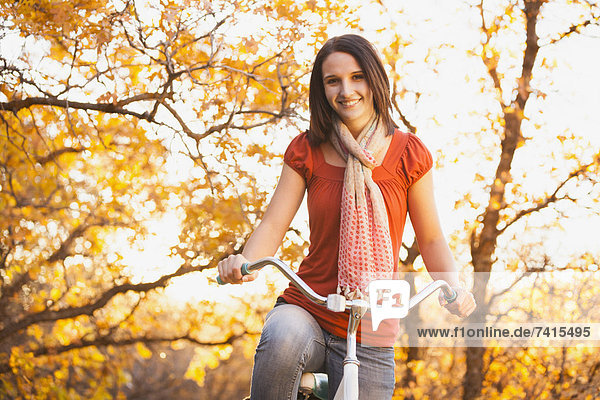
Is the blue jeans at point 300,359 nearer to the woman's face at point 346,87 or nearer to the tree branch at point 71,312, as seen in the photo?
the woman's face at point 346,87

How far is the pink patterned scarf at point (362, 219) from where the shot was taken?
6.79ft

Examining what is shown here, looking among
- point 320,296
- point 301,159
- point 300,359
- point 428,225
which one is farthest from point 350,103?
→ point 300,359

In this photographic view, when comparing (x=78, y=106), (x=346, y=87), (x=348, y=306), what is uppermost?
(x=78, y=106)

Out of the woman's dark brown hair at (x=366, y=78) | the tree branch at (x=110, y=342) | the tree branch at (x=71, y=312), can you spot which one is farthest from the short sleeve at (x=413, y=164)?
the tree branch at (x=110, y=342)

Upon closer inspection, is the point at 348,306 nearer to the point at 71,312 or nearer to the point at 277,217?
the point at 277,217

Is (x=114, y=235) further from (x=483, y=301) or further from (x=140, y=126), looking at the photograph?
(x=483, y=301)

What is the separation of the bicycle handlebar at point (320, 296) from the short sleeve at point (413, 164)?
43 cm

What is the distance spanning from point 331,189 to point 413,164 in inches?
10.7

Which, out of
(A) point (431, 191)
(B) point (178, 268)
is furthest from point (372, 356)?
(B) point (178, 268)

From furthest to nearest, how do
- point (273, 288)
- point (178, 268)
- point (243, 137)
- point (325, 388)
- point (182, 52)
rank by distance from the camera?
point (273, 288)
point (178, 268)
point (243, 137)
point (182, 52)
point (325, 388)

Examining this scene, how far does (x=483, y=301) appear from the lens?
627 centimetres

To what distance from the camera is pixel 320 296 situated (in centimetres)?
180

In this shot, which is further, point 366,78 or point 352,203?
point 366,78

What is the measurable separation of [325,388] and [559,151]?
466 cm
